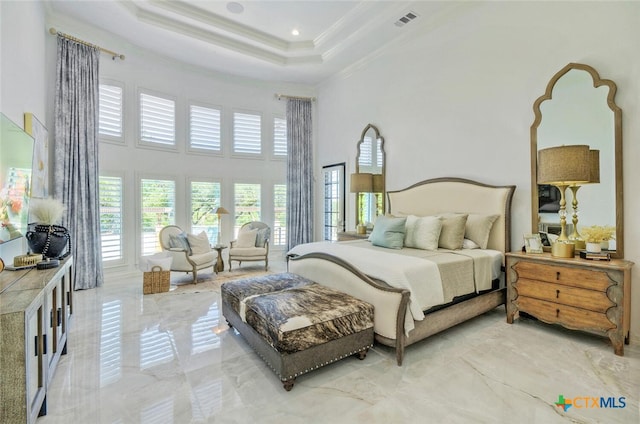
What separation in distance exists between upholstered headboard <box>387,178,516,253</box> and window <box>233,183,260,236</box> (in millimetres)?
3066

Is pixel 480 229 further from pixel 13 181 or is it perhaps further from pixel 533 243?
pixel 13 181

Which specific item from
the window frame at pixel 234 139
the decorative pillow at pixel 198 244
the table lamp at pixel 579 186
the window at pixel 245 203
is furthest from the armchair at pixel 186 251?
the table lamp at pixel 579 186

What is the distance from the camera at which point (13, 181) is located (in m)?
2.28

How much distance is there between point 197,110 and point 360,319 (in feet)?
17.7

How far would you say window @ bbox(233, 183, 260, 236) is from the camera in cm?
634

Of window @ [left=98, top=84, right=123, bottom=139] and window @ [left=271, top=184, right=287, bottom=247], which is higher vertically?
window @ [left=98, top=84, right=123, bottom=139]

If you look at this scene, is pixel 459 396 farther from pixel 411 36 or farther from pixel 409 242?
pixel 411 36

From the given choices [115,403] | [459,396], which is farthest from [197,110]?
[459,396]

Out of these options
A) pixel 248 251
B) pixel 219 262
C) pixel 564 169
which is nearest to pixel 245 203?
pixel 248 251

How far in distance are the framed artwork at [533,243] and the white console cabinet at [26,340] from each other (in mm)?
3940

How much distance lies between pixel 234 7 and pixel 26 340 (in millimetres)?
4636

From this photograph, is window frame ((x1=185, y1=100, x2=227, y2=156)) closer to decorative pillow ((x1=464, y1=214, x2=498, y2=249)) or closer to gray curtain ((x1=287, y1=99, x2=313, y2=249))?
gray curtain ((x1=287, y1=99, x2=313, y2=249))

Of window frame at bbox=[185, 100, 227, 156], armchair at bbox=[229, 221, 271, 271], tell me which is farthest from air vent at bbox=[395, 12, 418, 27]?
armchair at bbox=[229, 221, 271, 271]

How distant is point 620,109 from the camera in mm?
2730
